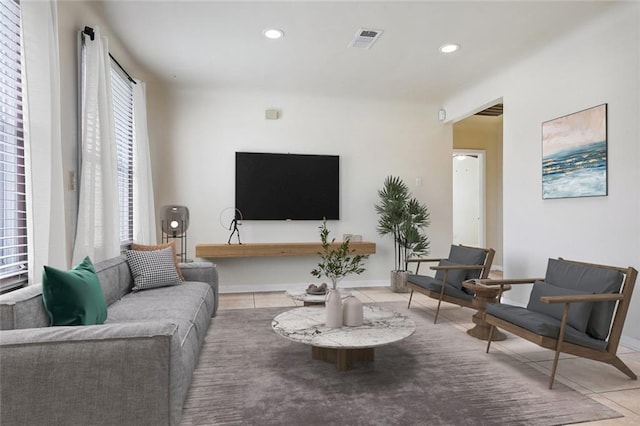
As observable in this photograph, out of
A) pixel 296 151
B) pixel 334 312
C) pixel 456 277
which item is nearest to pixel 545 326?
pixel 334 312

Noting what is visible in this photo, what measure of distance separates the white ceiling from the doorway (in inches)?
97.6

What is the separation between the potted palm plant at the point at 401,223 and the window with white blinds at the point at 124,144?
3353 mm

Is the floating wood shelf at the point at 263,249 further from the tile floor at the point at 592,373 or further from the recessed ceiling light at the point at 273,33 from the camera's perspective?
the recessed ceiling light at the point at 273,33

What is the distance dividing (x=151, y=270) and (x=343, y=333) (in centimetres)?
194

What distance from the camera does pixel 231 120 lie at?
539 centimetres

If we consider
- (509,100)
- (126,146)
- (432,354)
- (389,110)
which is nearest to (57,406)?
(432,354)

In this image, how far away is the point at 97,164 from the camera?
10.5 ft

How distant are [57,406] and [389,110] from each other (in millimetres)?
5433

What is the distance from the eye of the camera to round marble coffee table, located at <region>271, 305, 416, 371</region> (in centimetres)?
229

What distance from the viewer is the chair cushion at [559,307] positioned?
2.55 m

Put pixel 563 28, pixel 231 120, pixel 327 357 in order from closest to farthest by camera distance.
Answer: pixel 327 357, pixel 563 28, pixel 231 120

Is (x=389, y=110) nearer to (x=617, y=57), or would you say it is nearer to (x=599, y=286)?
(x=617, y=57)

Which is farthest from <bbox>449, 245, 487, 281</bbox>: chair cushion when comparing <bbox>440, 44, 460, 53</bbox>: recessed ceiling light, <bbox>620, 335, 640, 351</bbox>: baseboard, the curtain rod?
the curtain rod

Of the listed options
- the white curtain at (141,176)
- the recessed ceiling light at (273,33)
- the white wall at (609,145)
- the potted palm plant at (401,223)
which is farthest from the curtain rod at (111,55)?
the white wall at (609,145)
